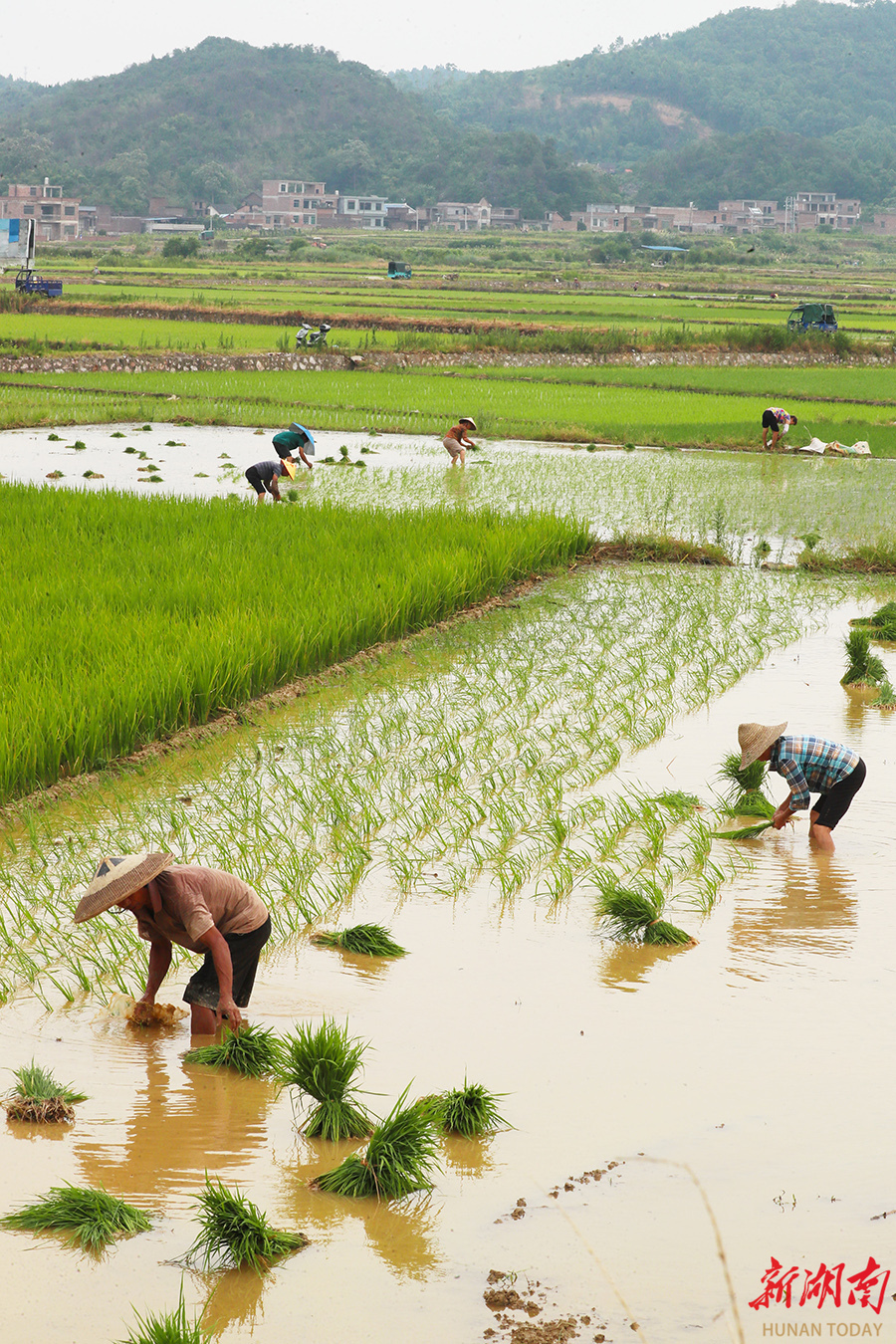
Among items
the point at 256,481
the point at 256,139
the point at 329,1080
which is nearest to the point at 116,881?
the point at 329,1080

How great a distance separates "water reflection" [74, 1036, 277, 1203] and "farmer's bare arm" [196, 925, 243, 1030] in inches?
5.6

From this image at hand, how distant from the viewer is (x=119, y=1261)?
2.46 meters

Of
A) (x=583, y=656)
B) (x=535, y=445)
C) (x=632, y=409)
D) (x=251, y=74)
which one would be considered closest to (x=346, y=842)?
(x=583, y=656)

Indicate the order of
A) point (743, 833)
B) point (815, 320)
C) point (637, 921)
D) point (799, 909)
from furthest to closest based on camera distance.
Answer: point (815, 320), point (743, 833), point (799, 909), point (637, 921)

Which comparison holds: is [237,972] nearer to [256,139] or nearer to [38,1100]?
[38,1100]

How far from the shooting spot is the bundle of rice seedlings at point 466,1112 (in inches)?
114

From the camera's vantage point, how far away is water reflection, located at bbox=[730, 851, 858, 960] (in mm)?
4086

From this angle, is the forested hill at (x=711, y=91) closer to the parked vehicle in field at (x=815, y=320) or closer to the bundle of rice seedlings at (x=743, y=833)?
the parked vehicle in field at (x=815, y=320)

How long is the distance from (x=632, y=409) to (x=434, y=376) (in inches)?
253

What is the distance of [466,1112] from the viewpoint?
289 cm

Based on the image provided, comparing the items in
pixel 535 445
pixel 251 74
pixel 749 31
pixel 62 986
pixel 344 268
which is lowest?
pixel 62 986

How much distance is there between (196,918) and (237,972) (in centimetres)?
33

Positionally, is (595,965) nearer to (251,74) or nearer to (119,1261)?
(119,1261)

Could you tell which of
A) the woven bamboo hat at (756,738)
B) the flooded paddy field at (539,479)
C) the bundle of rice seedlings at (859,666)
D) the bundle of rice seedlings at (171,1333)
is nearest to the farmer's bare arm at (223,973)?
the bundle of rice seedlings at (171,1333)
